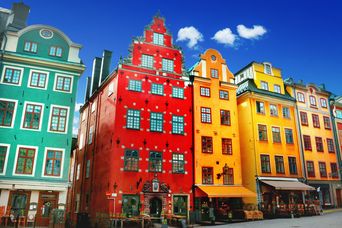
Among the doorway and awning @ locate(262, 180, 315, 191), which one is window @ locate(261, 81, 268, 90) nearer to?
awning @ locate(262, 180, 315, 191)

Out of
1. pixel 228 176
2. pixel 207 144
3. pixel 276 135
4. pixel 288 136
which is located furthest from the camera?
pixel 288 136

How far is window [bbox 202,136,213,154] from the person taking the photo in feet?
97.9

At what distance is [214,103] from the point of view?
31.8 m

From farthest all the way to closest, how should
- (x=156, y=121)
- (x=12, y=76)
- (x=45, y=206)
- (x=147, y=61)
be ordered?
1. (x=147, y=61)
2. (x=156, y=121)
3. (x=12, y=76)
4. (x=45, y=206)

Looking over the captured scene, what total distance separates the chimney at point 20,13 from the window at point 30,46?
5.21 metres

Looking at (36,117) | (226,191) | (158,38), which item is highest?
(158,38)

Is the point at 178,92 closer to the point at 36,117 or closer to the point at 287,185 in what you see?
the point at 36,117

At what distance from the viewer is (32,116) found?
80.3ft

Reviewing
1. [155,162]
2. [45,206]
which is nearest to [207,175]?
[155,162]

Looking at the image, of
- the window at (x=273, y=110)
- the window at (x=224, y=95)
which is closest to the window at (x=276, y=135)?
the window at (x=273, y=110)

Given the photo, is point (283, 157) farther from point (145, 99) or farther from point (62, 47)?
point (62, 47)

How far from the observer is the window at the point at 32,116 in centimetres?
2420

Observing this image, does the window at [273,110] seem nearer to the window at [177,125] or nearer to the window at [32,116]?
the window at [177,125]

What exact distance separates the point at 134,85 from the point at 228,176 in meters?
13.0
